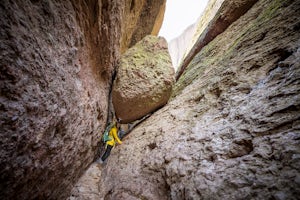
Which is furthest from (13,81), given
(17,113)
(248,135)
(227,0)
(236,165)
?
(227,0)

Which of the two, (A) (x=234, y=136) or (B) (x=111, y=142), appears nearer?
(A) (x=234, y=136)

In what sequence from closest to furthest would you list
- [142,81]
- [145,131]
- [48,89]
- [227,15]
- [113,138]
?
[48,89]
[145,131]
[142,81]
[113,138]
[227,15]

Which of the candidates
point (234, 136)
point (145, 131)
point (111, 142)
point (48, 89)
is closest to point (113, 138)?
point (111, 142)

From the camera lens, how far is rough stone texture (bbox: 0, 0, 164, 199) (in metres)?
1.83

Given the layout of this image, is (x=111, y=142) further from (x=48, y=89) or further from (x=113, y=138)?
(x=48, y=89)

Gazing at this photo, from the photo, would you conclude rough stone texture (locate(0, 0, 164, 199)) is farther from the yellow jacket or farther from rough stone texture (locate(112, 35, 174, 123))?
the yellow jacket

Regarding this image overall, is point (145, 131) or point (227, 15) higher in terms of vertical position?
point (227, 15)

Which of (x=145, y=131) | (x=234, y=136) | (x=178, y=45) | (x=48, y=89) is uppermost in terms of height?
(x=178, y=45)

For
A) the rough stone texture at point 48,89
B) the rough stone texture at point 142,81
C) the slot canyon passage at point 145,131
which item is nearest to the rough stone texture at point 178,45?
the rough stone texture at point 142,81

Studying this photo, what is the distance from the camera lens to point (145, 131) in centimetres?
530

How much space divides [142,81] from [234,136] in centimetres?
353

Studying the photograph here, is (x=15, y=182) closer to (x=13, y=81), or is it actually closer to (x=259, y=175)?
(x=13, y=81)

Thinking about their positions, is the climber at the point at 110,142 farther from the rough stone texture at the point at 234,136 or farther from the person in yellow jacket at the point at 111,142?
the rough stone texture at the point at 234,136

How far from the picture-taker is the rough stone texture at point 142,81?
5410 mm
